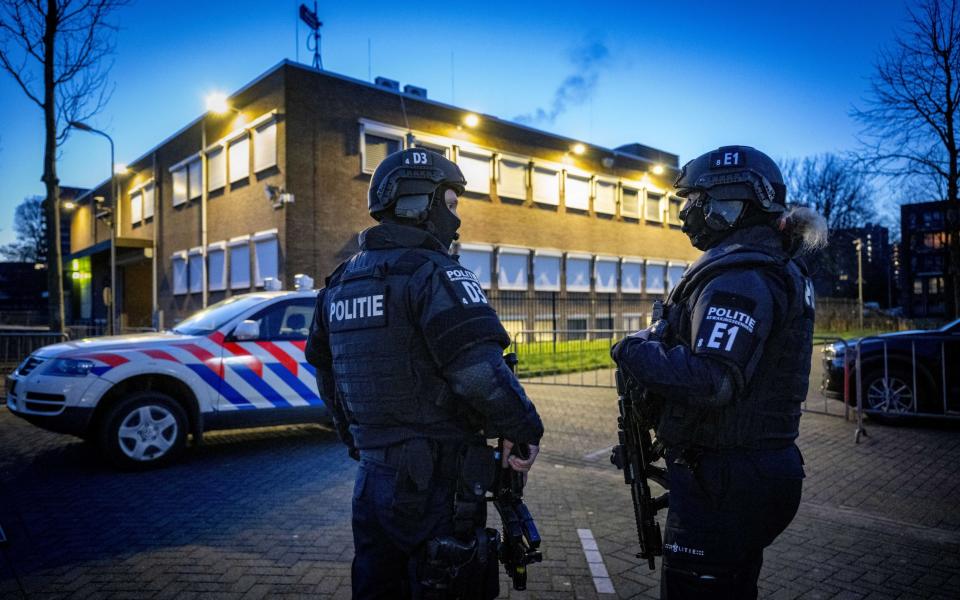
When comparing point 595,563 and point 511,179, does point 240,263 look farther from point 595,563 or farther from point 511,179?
point 595,563

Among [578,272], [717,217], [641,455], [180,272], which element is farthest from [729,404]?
[578,272]

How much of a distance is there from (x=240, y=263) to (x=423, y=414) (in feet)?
67.2

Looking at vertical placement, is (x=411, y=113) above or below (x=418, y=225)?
above

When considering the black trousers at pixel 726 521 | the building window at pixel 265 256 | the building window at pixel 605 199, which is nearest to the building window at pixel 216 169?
the building window at pixel 265 256

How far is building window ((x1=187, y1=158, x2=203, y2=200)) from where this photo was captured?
23797 millimetres

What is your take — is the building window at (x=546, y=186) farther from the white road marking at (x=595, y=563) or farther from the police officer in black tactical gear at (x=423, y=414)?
the police officer in black tactical gear at (x=423, y=414)

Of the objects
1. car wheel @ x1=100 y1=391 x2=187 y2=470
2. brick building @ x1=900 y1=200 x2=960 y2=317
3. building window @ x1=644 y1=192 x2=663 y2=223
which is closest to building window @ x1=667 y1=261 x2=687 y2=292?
building window @ x1=644 y1=192 x2=663 y2=223

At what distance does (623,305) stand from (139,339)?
2602 centimetres

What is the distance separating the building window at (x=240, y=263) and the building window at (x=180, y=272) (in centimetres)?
388

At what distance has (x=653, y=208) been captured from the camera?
1298 inches

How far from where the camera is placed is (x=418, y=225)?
8.52 feet

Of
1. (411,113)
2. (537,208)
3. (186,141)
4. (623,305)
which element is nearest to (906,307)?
(623,305)

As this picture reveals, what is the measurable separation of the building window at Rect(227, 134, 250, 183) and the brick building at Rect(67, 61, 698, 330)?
0.07 metres

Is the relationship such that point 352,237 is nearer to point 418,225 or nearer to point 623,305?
point 623,305
